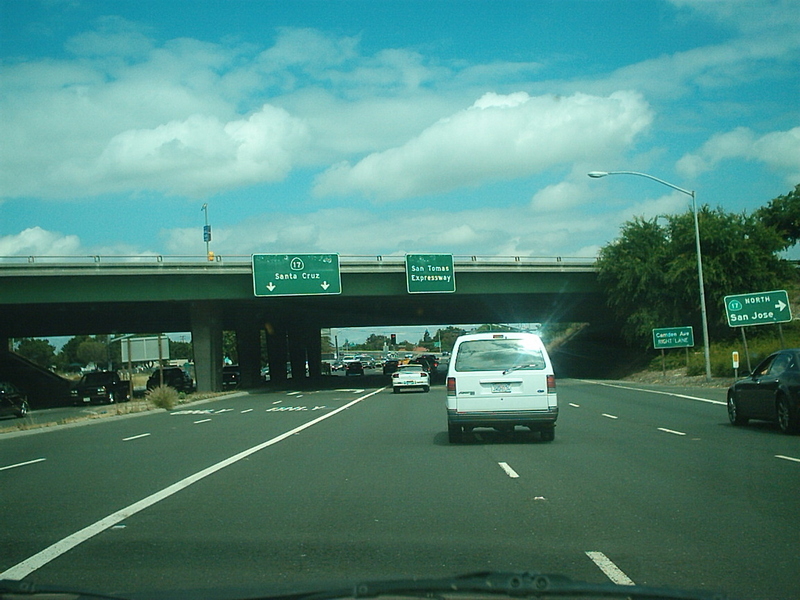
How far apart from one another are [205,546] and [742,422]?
1406 cm

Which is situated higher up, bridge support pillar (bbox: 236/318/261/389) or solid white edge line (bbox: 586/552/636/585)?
bridge support pillar (bbox: 236/318/261/389)

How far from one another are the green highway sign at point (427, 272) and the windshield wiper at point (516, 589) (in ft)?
137

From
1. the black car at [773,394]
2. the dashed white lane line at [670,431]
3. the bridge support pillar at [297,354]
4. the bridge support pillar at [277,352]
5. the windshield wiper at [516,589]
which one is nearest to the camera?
the windshield wiper at [516,589]

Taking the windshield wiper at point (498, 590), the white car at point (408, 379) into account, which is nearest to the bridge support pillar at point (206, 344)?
the white car at point (408, 379)

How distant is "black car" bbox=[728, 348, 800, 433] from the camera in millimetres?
15578

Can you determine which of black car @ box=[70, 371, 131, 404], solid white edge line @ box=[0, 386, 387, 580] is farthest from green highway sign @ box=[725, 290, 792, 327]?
black car @ box=[70, 371, 131, 404]

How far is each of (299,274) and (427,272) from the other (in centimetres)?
707

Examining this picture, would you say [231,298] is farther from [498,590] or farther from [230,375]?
[498,590]

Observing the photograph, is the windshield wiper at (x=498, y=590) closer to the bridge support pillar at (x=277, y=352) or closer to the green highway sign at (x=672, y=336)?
the green highway sign at (x=672, y=336)

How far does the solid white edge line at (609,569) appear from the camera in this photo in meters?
6.24

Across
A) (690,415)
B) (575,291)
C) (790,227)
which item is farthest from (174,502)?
(790,227)

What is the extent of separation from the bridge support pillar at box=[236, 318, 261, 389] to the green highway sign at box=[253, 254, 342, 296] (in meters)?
16.2

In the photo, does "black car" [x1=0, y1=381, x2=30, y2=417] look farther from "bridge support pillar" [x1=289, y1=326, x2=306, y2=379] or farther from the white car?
"bridge support pillar" [x1=289, y1=326, x2=306, y2=379]

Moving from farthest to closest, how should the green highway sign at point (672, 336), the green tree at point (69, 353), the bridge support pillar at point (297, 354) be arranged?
the green tree at point (69, 353) < the bridge support pillar at point (297, 354) < the green highway sign at point (672, 336)
